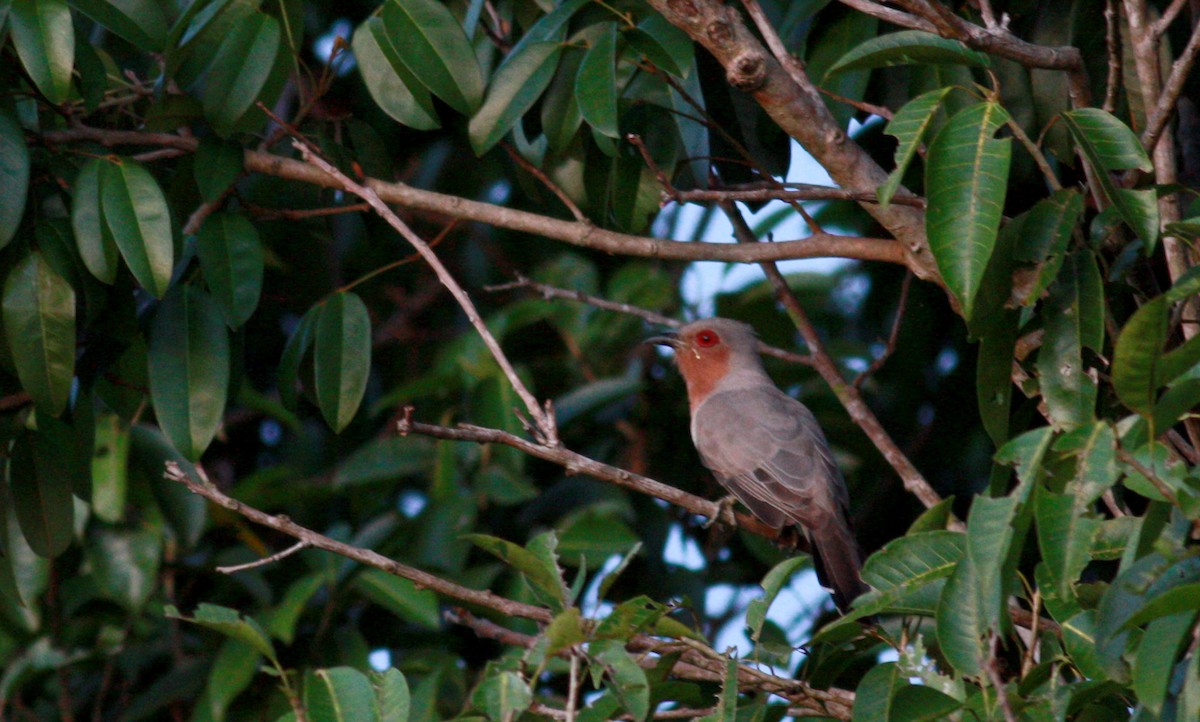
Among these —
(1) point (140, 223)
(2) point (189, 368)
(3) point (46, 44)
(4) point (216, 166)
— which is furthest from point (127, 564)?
(3) point (46, 44)

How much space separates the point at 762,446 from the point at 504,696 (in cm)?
317

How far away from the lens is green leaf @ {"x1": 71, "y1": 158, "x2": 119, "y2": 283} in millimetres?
3729

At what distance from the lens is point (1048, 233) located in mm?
3045

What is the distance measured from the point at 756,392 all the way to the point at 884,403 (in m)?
1.04

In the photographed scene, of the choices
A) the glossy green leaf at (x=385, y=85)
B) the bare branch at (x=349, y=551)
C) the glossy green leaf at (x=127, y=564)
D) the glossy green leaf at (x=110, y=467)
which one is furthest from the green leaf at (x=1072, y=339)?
the glossy green leaf at (x=127, y=564)

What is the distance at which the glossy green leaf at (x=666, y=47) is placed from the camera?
12.0 ft

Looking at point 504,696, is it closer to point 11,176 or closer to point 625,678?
point 625,678

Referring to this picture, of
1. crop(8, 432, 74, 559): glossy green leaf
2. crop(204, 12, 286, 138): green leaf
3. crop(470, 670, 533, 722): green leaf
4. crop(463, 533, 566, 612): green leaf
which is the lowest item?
crop(8, 432, 74, 559): glossy green leaf

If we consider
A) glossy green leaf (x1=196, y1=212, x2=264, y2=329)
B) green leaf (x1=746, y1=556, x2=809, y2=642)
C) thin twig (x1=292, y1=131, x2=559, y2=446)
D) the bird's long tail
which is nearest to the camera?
green leaf (x1=746, y1=556, x2=809, y2=642)

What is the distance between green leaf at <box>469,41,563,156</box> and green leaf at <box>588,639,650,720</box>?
1.95 metres

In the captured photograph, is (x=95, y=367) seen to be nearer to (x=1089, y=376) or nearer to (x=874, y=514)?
(x=1089, y=376)

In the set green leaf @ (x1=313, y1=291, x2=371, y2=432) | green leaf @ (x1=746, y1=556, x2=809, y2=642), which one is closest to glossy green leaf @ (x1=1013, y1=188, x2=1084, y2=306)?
green leaf @ (x1=746, y1=556, x2=809, y2=642)

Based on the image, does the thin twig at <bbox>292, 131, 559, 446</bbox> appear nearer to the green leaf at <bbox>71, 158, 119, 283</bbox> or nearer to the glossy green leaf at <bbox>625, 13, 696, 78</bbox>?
the green leaf at <bbox>71, 158, 119, 283</bbox>

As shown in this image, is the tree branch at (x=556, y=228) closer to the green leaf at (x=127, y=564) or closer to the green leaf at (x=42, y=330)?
the green leaf at (x=42, y=330)
